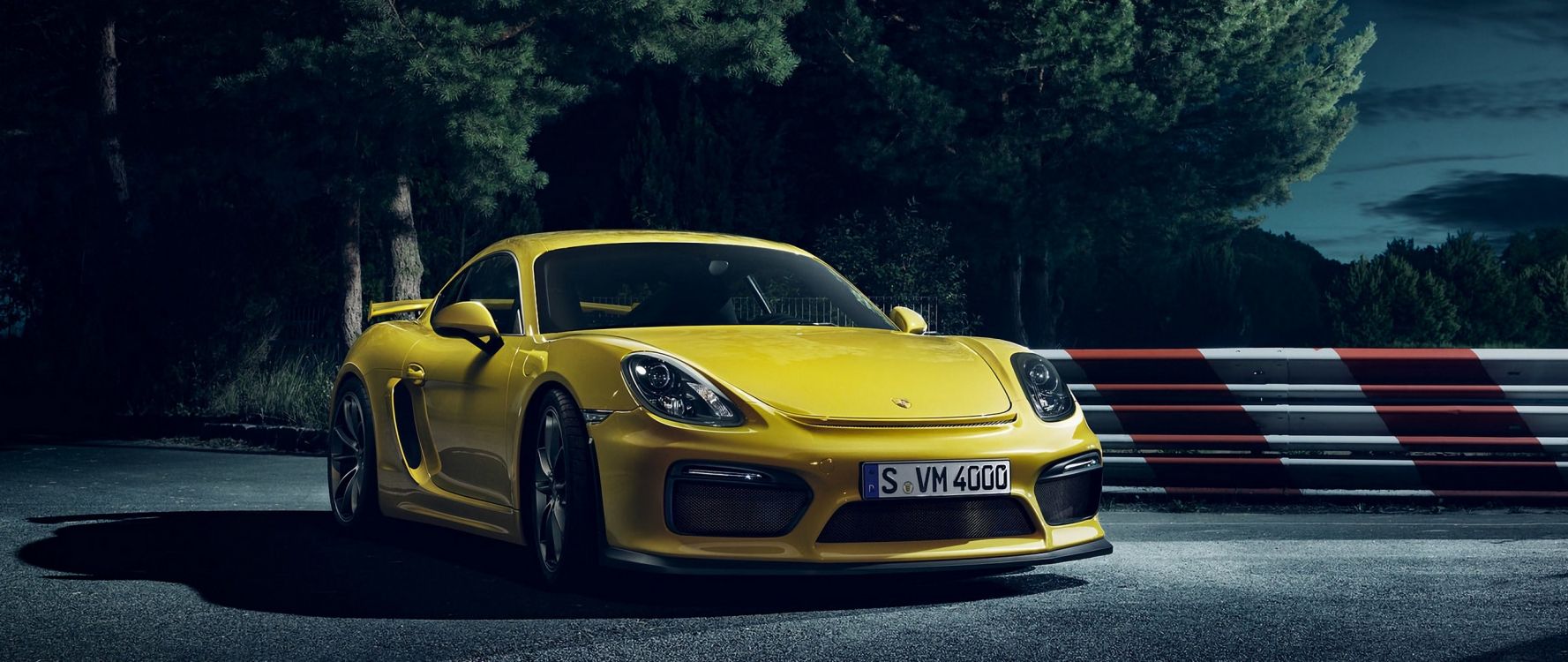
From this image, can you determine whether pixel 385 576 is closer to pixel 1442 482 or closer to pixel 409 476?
pixel 409 476

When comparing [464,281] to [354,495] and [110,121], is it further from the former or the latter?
[110,121]

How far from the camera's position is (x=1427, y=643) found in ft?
16.5

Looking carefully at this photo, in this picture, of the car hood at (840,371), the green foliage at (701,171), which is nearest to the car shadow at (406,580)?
the car hood at (840,371)

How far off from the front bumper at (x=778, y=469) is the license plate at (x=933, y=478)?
0.08 feet

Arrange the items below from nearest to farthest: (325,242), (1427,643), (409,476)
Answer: (1427,643) → (409,476) → (325,242)

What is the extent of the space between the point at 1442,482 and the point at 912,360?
452 centimetres

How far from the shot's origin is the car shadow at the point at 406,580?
5652mm

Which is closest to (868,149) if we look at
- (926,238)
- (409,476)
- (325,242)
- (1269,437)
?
(926,238)

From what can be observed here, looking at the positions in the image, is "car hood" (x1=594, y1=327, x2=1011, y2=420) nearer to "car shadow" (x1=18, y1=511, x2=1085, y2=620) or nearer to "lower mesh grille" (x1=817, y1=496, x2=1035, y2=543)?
"lower mesh grille" (x1=817, y1=496, x2=1035, y2=543)

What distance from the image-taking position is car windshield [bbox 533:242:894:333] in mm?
6457

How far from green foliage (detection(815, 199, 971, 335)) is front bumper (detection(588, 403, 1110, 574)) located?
17763 mm

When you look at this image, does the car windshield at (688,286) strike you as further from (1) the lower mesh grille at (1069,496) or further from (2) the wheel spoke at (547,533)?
(1) the lower mesh grille at (1069,496)

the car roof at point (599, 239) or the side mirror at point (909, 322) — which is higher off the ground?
the car roof at point (599, 239)

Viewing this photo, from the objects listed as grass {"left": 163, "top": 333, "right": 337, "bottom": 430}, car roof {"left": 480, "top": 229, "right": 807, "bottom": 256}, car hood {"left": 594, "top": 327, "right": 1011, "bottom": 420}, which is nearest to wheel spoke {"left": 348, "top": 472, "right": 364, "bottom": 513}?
car roof {"left": 480, "top": 229, "right": 807, "bottom": 256}
